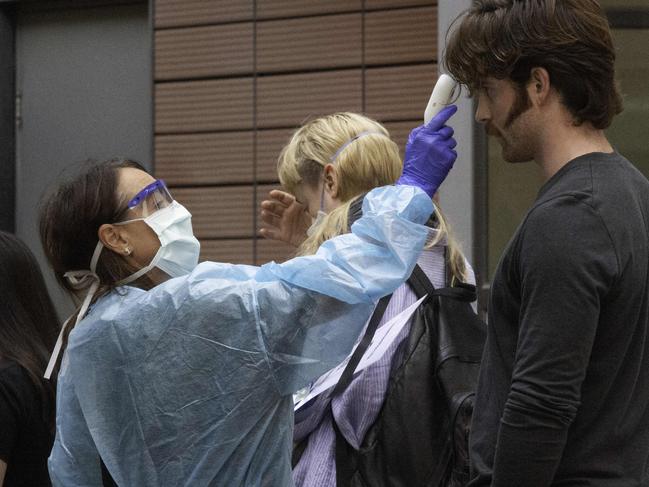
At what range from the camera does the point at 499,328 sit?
1584 millimetres

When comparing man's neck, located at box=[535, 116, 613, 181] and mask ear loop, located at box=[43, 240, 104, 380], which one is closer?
man's neck, located at box=[535, 116, 613, 181]

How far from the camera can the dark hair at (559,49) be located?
1580 mm

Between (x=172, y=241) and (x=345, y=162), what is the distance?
508mm

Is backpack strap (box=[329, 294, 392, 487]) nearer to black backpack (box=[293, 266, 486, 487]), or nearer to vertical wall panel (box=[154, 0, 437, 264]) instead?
black backpack (box=[293, 266, 486, 487])

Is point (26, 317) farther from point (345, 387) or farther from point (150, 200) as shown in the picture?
point (345, 387)

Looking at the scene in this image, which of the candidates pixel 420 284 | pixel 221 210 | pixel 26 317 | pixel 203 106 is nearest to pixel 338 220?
pixel 420 284

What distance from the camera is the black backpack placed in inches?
Answer: 81.4

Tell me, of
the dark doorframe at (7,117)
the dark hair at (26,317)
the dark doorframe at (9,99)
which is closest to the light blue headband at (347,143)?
the dark hair at (26,317)

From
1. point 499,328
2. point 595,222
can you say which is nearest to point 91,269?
point 499,328

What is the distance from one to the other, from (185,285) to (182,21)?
3636 millimetres

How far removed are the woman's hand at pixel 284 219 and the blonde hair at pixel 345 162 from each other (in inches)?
11.7

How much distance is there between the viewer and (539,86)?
5.27 ft

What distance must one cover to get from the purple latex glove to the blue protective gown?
0.07 metres

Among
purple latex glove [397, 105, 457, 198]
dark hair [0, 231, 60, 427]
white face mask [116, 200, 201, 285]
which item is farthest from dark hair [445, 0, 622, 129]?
dark hair [0, 231, 60, 427]
